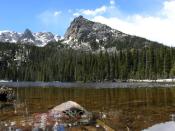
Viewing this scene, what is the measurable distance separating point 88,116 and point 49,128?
6230 millimetres

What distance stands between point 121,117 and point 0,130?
451 inches

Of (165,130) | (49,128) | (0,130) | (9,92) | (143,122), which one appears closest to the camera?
(165,130)

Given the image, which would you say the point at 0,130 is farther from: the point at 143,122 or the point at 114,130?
the point at 143,122

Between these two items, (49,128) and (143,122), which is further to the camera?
(143,122)

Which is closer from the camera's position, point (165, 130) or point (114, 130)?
point (165, 130)

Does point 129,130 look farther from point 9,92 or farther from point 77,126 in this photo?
point 9,92

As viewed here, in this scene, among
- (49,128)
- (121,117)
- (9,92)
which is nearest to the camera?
(49,128)

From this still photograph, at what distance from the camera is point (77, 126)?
28.8 meters

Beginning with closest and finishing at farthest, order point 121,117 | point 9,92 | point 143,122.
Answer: point 143,122, point 121,117, point 9,92

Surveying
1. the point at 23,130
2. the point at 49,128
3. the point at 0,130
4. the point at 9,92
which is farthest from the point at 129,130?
the point at 9,92

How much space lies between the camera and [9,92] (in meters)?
62.4

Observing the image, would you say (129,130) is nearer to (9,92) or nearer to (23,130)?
(23,130)

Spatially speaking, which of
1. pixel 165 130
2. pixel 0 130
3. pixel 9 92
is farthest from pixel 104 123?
pixel 9 92

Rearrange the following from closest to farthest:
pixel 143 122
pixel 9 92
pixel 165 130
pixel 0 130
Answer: pixel 165 130
pixel 0 130
pixel 143 122
pixel 9 92
